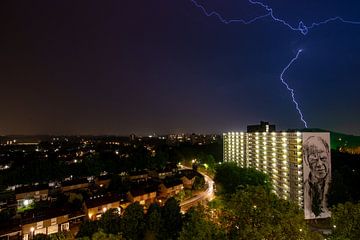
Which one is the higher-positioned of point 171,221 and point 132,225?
point 132,225

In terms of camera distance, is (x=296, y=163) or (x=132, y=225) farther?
(x=296, y=163)

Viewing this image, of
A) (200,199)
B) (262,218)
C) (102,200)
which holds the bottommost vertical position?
(200,199)

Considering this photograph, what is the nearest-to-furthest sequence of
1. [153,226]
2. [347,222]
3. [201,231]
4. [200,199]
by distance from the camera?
[201,231]
[347,222]
[153,226]
[200,199]

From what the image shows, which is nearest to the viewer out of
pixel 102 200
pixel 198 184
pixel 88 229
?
pixel 88 229

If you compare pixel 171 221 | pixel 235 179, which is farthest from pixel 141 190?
pixel 171 221

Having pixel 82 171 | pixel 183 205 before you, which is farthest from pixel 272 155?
pixel 82 171

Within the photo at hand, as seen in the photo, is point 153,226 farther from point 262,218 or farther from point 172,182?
point 172,182

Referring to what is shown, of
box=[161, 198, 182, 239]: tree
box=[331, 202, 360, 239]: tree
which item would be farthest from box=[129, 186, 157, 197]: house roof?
box=[331, 202, 360, 239]: tree
